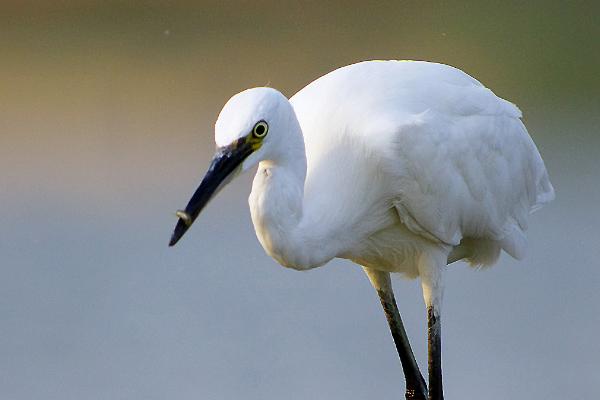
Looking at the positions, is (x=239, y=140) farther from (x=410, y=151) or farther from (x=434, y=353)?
(x=434, y=353)

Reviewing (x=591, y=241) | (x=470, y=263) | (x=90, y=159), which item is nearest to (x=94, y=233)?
(x=90, y=159)

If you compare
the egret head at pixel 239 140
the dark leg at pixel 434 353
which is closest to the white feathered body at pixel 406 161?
the dark leg at pixel 434 353

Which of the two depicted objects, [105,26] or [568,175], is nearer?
[568,175]

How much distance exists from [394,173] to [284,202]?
358mm

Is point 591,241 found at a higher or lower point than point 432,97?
lower

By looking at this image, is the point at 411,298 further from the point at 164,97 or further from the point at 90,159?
the point at 164,97

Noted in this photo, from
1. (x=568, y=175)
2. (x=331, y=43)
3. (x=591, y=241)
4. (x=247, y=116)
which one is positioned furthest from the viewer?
(x=331, y=43)

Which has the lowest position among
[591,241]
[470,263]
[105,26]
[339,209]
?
[591,241]

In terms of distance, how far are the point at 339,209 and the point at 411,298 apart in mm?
1901

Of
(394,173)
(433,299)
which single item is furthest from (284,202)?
(433,299)

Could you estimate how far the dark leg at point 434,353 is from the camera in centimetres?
350

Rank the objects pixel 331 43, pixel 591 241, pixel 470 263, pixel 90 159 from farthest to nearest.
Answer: pixel 331 43
pixel 90 159
pixel 591 241
pixel 470 263

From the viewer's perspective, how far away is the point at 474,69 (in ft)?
25.7

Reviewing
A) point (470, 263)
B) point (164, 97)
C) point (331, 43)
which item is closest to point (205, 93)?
point (164, 97)
